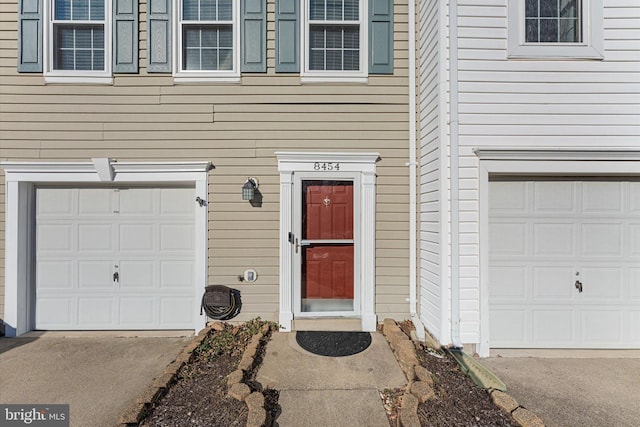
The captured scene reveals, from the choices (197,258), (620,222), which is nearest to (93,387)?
(197,258)

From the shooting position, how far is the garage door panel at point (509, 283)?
357 cm

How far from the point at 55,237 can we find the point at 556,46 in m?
6.49

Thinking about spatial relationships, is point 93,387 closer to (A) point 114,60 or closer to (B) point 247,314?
(B) point 247,314

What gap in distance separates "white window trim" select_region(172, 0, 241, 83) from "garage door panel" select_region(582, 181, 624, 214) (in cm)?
436

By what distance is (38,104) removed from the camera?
4137 millimetres

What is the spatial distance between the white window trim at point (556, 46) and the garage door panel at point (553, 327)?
2.80 metres

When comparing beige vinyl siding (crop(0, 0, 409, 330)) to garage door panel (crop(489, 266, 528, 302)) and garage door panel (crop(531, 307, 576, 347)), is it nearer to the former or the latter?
garage door panel (crop(489, 266, 528, 302))

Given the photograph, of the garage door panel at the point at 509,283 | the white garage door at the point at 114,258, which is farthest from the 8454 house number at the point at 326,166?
Answer: the garage door panel at the point at 509,283

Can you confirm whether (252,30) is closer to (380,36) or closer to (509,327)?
(380,36)

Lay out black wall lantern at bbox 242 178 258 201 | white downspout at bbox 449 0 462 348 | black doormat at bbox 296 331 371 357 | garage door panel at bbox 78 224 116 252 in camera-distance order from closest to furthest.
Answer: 1. white downspout at bbox 449 0 462 348
2. black doormat at bbox 296 331 371 357
3. black wall lantern at bbox 242 178 258 201
4. garage door panel at bbox 78 224 116 252

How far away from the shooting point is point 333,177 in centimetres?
416

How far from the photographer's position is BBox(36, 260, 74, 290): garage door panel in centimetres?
423

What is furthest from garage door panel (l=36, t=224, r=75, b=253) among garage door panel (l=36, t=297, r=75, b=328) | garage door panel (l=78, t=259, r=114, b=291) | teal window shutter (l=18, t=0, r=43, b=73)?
teal window shutter (l=18, t=0, r=43, b=73)

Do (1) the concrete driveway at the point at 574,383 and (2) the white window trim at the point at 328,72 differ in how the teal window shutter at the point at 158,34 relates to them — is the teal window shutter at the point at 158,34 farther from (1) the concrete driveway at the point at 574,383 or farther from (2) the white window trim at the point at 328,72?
(1) the concrete driveway at the point at 574,383
